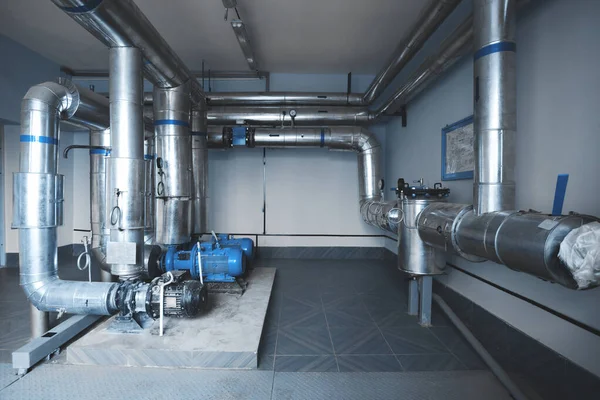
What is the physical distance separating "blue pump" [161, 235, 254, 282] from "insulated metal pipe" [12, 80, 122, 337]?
97 cm

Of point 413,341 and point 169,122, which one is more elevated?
point 169,122

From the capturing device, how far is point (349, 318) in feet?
9.33

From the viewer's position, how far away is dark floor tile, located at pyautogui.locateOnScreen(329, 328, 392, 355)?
2.29m

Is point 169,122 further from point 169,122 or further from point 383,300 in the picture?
point 383,300

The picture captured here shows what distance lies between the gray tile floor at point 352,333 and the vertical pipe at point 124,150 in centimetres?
145

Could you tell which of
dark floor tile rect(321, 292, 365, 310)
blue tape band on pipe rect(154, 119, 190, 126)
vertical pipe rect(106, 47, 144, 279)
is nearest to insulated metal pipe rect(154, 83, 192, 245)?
blue tape band on pipe rect(154, 119, 190, 126)

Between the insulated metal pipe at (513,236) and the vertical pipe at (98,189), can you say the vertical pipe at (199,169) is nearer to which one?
the vertical pipe at (98,189)

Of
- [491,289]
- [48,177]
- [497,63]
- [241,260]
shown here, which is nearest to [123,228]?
[48,177]

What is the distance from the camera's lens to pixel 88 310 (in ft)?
7.29

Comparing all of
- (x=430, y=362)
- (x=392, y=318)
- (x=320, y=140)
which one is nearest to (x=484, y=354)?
(x=430, y=362)

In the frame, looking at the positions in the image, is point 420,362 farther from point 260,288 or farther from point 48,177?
point 48,177

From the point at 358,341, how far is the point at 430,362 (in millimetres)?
560

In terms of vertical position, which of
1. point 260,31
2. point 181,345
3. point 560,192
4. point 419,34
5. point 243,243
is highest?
point 260,31

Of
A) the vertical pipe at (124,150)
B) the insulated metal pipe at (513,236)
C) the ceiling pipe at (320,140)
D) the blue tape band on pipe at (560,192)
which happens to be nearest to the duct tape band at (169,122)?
the vertical pipe at (124,150)
